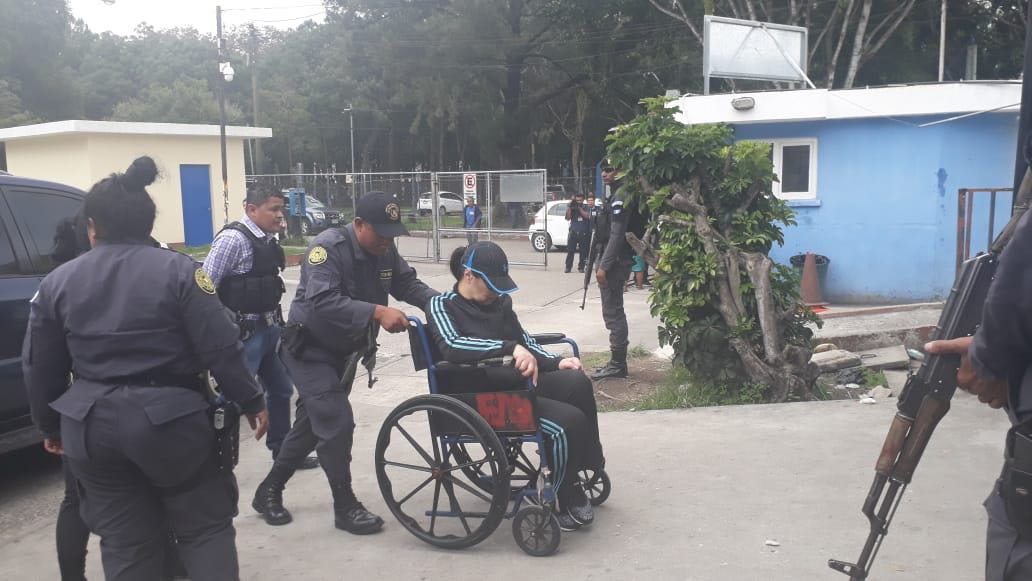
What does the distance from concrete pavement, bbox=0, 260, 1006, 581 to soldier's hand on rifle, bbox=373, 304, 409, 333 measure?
1093 millimetres

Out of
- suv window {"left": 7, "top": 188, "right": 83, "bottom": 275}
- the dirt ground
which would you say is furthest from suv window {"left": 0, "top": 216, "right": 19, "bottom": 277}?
the dirt ground

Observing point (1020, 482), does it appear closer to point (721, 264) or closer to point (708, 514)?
point (708, 514)

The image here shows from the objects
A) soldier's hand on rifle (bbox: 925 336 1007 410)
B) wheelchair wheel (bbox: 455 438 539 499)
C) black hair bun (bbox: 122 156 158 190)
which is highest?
black hair bun (bbox: 122 156 158 190)

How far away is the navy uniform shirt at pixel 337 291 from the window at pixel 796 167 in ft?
29.4

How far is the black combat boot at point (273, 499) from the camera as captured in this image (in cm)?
480

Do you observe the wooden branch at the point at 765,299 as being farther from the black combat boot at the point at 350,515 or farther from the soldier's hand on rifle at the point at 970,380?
the soldier's hand on rifle at the point at 970,380

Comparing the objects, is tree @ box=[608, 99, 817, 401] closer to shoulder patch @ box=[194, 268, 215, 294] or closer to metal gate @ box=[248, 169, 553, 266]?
shoulder patch @ box=[194, 268, 215, 294]

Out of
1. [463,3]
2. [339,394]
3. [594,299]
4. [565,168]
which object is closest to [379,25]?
[463,3]

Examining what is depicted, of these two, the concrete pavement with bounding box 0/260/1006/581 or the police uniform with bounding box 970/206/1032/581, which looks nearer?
the police uniform with bounding box 970/206/1032/581

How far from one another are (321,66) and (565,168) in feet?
51.7

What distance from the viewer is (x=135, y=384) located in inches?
121

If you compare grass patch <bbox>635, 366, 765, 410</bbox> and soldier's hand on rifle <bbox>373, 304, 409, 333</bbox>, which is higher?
soldier's hand on rifle <bbox>373, 304, 409, 333</bbox>

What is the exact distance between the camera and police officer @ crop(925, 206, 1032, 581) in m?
2.40

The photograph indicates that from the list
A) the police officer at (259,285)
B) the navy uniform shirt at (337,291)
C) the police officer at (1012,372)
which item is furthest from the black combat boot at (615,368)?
the police officer at (1012,372)
